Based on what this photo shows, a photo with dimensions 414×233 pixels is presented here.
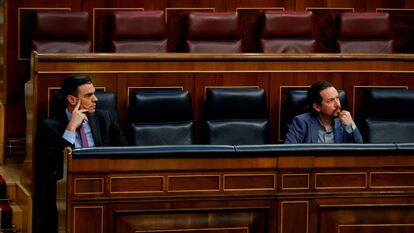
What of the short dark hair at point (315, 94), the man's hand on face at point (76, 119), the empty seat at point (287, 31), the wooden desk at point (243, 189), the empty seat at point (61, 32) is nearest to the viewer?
the wooden desk at point (243, 189)

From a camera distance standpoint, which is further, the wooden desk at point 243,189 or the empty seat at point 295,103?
the empty seat at point 295,103

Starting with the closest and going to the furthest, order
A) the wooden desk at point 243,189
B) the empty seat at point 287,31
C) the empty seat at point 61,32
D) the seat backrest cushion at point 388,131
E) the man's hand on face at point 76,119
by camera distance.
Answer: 1. the wooden desk at point 243,189
2. the man's hand on face at point 76,119
3. the seat backrest cushion at point 388,131
4. the empty seat at point 61,32
5. the empty seat at point 287,31


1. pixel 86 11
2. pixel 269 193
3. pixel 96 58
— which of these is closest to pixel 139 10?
pixel 86 11

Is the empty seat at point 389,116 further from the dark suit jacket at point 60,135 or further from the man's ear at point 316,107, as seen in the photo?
the dark suit jacket at point 60,135

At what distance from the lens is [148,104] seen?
1550mm

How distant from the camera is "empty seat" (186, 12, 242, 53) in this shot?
1891mm

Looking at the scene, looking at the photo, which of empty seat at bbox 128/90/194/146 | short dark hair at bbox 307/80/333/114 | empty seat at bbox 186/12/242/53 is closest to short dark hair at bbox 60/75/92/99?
empty seat at bbox 128/90/194/146

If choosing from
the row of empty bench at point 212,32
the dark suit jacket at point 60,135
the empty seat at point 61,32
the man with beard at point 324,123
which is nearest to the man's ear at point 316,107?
the man with beard at point 324,123

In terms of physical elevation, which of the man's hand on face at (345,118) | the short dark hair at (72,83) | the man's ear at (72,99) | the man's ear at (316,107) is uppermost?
the short dark hair at (72,83)

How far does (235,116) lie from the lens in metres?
1.60

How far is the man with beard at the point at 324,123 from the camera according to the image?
1.48 m

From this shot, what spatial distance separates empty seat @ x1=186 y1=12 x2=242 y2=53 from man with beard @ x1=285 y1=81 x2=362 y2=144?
0.41 meters

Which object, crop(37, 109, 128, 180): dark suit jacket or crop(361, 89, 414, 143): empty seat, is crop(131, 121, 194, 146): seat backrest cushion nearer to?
crop(37, 109, 128, 180): dark suit jacket

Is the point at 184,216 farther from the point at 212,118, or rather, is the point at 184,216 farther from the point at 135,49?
the point at 135,49
